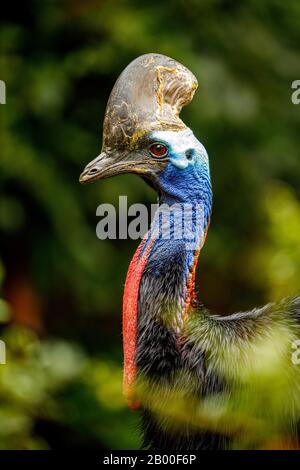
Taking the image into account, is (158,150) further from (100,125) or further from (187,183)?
(100,125)

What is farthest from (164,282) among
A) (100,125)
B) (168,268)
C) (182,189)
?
(100,125)

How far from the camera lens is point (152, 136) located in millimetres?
2734

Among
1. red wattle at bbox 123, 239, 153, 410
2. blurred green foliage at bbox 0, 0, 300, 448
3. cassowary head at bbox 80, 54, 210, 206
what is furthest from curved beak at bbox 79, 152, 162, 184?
blurred green foliage at bbox 0, 0, 300, 448

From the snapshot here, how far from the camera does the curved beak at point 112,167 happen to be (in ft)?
8.94

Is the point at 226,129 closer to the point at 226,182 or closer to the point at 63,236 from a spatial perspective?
the point at 226,182

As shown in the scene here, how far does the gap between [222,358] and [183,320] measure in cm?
11

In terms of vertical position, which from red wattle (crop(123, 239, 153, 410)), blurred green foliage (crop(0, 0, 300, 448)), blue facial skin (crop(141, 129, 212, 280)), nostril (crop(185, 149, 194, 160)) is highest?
blurred green foliage (crop(0, 0, 300, 448))

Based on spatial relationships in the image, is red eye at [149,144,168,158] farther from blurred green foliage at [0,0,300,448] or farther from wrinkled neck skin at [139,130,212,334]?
blurred green foliage at [0,0,300,448]

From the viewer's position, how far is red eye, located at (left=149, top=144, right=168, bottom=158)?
2.74m

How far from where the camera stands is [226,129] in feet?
18.4

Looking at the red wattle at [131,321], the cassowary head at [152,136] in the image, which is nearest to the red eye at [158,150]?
the cassowary head at [152,136]

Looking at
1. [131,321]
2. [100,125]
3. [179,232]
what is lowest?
[131,321]

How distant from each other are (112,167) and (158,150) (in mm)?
98

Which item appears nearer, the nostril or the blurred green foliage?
the nostril
